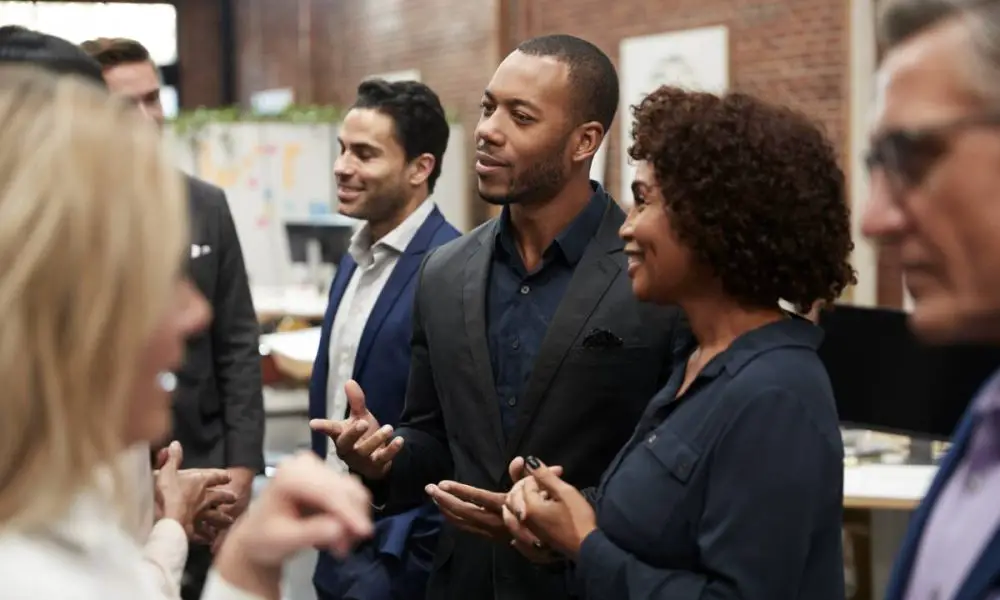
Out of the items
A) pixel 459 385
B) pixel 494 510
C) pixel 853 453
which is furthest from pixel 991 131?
pixel 853 453

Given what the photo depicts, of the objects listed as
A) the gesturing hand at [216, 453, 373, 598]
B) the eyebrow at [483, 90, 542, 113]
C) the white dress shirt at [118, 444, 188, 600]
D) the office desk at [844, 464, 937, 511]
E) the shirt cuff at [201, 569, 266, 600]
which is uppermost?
the eyebrow at [483, 90, 542, 113]

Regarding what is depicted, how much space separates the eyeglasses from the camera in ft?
3.99

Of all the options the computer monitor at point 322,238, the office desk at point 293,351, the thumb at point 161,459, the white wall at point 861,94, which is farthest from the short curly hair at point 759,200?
the computer monitor at point 322,238

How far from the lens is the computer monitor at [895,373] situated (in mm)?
3986

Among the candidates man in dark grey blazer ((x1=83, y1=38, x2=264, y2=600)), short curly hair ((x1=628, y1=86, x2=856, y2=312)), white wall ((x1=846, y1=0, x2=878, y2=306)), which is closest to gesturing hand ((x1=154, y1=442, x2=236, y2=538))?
short curly hair ((x1=628, y1=86, x2=856, y2=312))

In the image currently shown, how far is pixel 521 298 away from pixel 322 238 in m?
7.80

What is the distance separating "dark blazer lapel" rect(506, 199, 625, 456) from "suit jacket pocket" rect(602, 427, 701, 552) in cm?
43

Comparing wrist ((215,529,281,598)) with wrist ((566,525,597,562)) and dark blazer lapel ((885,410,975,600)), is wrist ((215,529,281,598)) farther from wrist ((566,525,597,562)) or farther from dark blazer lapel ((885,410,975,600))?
wrist ((566,525,597,562))

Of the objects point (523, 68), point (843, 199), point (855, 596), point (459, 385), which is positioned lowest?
point (855, 596)

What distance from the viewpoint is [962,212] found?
1.22 metres

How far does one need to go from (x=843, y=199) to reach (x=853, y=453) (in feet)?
9.15

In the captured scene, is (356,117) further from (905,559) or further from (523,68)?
(905,559)

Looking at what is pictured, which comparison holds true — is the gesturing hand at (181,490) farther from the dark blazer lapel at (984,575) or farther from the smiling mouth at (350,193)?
the smiling mouth at (350,193)

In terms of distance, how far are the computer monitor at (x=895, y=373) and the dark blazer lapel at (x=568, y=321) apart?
1.85 meters
